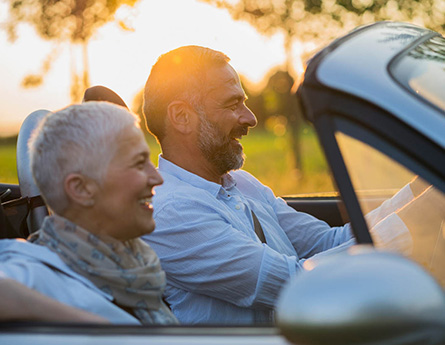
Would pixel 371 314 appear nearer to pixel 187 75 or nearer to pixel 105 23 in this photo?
pixel 187 75

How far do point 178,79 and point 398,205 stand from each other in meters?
1.27

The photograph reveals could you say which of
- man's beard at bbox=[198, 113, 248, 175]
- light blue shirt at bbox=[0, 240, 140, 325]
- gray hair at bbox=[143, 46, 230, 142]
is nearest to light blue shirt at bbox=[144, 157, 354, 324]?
man's beard at bbox=[198, 113, 248, 175]

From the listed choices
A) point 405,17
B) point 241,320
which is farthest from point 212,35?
point 405,17

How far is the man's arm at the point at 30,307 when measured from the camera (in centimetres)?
140

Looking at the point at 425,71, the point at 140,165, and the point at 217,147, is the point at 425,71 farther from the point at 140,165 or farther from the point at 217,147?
the point at 217,147

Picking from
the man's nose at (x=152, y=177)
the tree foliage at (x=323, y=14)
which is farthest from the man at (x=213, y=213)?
the tree foliage at (x=323, y=14)

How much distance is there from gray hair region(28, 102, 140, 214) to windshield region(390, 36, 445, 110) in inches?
30.6

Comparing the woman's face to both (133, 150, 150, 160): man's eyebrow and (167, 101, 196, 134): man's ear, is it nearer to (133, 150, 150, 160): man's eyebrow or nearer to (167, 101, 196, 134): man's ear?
(133, 150, 150, 160): man's eyebrow

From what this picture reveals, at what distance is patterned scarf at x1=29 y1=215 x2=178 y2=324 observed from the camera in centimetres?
173

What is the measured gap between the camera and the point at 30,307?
1426 mm

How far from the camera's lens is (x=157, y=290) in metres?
1.90

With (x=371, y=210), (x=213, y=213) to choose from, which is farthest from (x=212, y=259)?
(x=371, y=210)

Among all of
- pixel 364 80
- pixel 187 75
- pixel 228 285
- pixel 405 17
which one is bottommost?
pixel 405 17

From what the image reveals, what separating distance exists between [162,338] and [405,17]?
10763 mm
